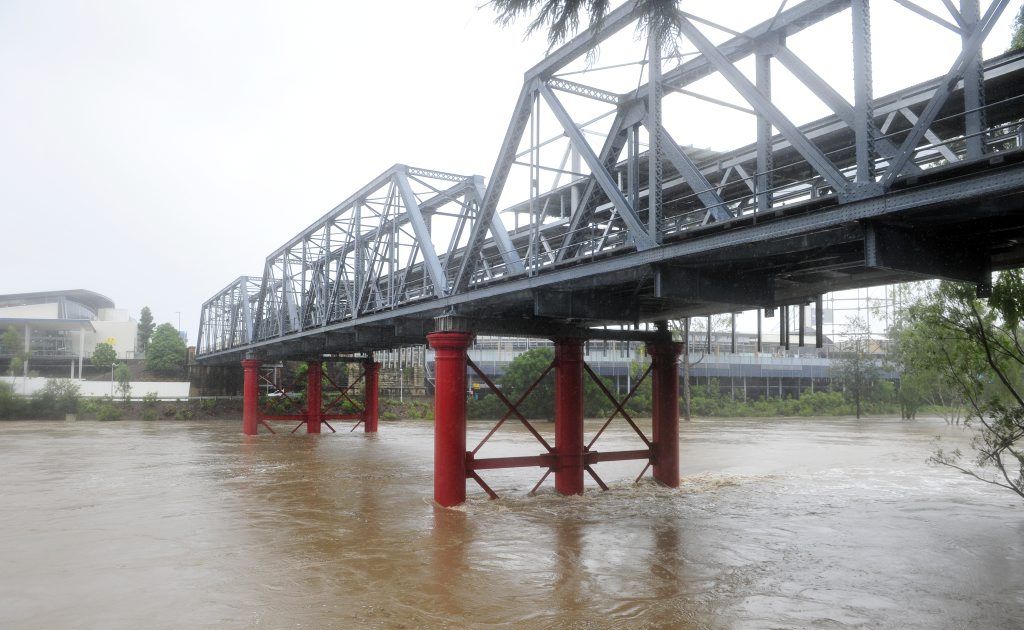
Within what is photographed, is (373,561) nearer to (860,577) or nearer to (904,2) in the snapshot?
(860,577)

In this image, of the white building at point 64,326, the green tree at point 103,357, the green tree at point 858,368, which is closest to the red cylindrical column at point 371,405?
the green tree at point 858,368

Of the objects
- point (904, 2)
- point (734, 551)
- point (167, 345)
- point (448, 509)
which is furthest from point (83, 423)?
point (904, 2)

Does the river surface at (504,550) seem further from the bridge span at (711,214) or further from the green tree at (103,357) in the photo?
the green tree at (103,357)

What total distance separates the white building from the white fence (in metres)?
13.3

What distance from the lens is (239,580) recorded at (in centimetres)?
1158

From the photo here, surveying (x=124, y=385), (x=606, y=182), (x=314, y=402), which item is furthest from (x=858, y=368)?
(x=606, y=182)

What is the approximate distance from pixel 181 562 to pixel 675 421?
41.9 ft

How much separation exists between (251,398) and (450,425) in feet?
99.9

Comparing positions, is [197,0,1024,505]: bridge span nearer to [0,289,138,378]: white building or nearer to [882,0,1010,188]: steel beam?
[882,0,1010,188]: steel beam

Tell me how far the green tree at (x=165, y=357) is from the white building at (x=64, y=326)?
7.10m

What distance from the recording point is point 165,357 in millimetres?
87438

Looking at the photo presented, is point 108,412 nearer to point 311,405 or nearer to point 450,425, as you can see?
point 311,405

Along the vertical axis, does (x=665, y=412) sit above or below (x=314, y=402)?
above

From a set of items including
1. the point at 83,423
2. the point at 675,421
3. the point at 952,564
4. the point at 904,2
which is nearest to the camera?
the point at 904,2
